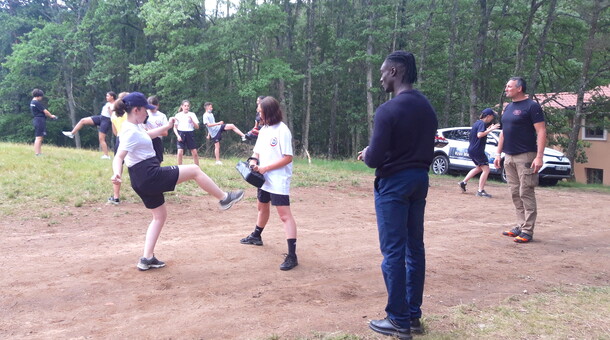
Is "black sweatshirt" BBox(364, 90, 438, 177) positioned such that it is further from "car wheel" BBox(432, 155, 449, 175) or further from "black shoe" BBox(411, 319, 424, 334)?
"car wheel" BBox(432, 155, 449, 175)

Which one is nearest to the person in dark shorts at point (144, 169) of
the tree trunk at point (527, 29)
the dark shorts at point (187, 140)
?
the dark shorts at point (187, 140)

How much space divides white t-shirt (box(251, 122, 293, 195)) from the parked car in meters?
11.2

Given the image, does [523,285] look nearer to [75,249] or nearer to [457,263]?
[457,263]

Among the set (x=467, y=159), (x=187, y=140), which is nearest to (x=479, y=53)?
(x=467, y=159)

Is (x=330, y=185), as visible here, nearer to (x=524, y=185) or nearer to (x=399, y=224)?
(x=524, y=185)

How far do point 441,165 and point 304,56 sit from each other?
66.8 feet

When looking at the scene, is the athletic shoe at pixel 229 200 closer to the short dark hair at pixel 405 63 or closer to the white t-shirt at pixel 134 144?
the white t-shirt at pixel 134 144

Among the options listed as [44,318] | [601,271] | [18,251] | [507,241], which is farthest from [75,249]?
[601,271]

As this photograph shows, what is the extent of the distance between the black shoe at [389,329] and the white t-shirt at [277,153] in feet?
6.45

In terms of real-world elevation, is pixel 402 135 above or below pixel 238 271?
above

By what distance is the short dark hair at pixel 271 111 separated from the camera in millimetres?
5277

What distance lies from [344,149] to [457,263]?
35.6 meters

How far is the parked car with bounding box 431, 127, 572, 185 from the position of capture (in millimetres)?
15312

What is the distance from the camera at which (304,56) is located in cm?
3559
